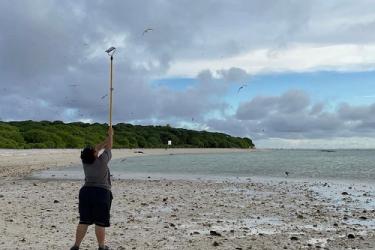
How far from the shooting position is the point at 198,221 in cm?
1570

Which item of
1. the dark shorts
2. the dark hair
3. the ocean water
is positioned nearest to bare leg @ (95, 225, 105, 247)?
the dark shorts

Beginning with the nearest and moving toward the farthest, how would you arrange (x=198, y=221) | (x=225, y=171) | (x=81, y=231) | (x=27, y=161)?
(x=81, y=231)
(x=198, y=221)
(x=225, y=171)
(x=27, y=161)

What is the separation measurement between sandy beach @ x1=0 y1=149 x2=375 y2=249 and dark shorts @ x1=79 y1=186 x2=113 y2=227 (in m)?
1.49

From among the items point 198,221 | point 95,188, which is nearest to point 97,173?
point 95,188

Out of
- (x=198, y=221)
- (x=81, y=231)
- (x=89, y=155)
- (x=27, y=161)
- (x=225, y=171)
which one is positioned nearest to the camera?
(x=89, y=155)

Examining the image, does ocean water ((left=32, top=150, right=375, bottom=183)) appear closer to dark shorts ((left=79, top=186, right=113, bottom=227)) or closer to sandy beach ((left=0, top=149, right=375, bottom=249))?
sandy beach ((left=0, top=149, right=375, bottom=249))

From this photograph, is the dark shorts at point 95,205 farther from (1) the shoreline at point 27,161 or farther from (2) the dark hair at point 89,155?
(1) the shoreline at point 27,161

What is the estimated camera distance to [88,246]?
460 inches

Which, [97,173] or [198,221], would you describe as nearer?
[97,173]

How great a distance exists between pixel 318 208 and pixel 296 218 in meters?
3.31

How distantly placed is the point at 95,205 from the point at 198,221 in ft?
19.5

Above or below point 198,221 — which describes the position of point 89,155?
above

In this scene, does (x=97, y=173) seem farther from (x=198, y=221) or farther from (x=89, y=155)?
(x=198, y=221)

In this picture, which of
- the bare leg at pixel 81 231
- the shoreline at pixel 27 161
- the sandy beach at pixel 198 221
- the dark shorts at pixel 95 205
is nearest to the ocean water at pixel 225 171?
the shoreline at pixel 27 161
